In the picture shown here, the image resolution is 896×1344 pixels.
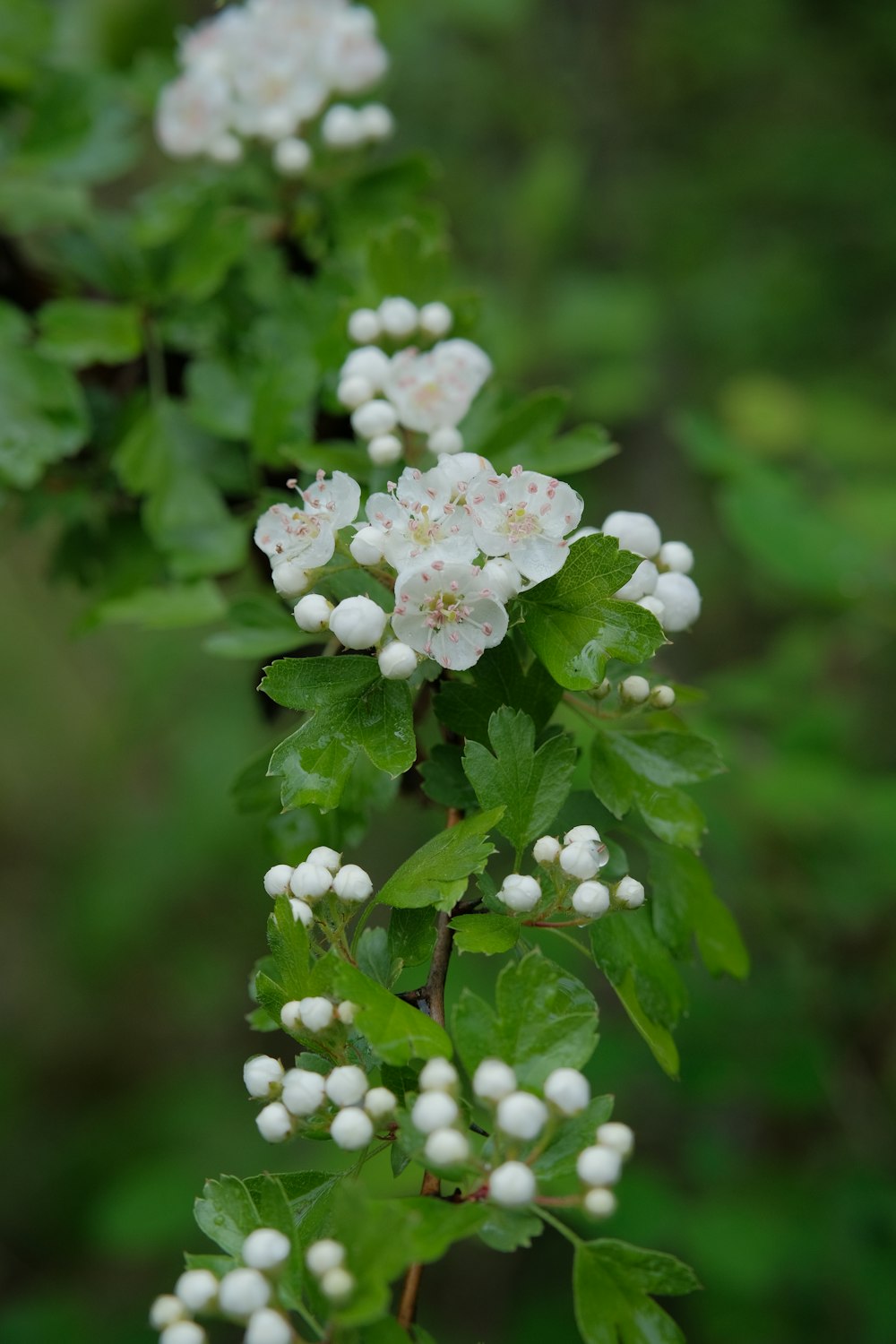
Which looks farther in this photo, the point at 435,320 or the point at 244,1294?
the point at 435,320

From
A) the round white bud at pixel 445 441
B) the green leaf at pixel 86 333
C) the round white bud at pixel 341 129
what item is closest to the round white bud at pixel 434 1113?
the round white bud at pixel 445 441

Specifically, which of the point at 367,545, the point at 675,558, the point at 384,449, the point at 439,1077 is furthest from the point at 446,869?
the point at 384,449

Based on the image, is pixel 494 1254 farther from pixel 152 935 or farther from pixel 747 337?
pixel 747 337

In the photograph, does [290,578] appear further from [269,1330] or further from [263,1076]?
[269,1330]

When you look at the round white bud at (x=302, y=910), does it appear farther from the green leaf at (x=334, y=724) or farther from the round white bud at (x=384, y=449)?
the round white bud at (x=384, y=449)

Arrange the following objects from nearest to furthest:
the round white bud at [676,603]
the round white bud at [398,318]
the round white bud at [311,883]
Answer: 1. the round white bud at [311,883]
2. the round white bud at [676,603]
3. the round white bud at [398,318]

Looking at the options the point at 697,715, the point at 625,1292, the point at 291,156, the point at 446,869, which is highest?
the point at 291,156
